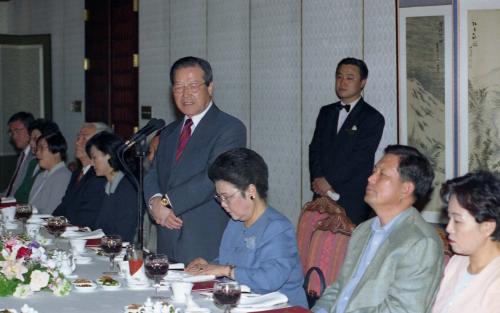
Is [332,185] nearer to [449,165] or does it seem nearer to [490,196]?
[449,165]

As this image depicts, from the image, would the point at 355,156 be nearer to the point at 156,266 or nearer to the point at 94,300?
the point at 156,266

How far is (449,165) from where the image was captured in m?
5.51

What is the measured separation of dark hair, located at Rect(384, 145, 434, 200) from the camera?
325 centimetres

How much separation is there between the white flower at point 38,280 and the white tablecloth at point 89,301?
0.05 meters

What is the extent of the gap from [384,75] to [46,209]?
104 inches

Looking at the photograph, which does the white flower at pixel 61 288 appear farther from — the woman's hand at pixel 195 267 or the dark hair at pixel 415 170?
the dark hair at pixel 415 170

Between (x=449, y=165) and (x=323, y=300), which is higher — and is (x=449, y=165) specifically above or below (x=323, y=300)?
A: above

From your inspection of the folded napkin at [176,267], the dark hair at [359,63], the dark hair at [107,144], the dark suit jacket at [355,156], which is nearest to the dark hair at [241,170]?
the folded napkin at [176,267]

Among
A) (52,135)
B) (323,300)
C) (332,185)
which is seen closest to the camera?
(323,300)

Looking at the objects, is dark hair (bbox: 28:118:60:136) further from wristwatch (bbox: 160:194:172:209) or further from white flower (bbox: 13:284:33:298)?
white flower (bbox: 13:284:33:298)

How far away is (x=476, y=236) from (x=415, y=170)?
0.43 metres

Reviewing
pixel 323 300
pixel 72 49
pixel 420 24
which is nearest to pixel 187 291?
pixel 323 300

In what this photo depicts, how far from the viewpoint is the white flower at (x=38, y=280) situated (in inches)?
128

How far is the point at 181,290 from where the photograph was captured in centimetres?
317
